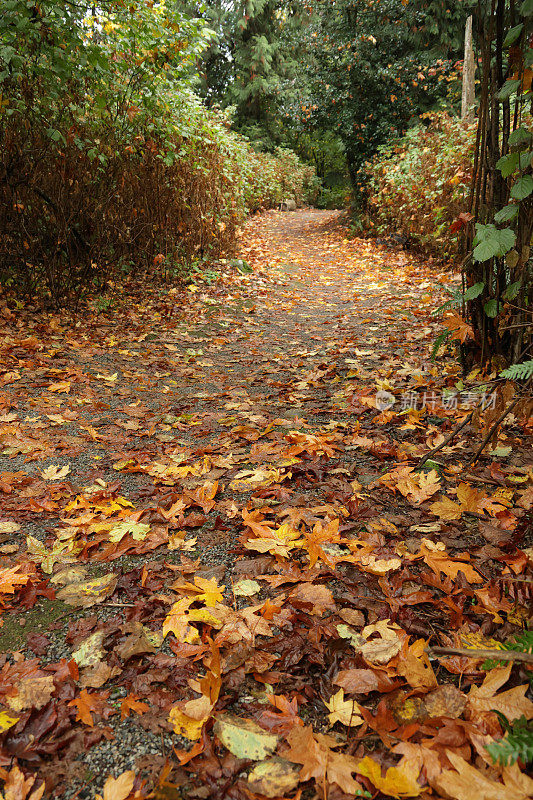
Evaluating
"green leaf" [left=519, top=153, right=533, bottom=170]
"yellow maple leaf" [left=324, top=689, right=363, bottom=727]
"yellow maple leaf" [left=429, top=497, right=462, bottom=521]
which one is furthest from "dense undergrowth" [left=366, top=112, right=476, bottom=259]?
"yellow maple leaf" [left=324, top=689, right=363, bottom=727]

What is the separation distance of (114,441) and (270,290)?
503 centimetres

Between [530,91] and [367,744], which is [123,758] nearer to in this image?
[367,744]

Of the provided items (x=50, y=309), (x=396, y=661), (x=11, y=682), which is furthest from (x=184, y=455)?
(x=50, y=309)

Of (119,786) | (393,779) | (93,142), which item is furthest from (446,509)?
(93,142)

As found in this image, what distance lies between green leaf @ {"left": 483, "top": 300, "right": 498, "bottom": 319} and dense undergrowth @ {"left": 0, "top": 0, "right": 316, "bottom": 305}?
13.8 feet

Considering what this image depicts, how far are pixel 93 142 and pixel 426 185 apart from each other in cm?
513

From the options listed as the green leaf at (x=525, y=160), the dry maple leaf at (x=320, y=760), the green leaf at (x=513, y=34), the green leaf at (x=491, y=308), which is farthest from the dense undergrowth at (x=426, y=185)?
the dry maple leaf at (x=320, y=760)

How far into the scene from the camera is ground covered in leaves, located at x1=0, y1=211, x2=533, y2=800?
115 cm

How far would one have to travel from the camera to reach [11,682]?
53.5 inches

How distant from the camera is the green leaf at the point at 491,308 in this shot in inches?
102

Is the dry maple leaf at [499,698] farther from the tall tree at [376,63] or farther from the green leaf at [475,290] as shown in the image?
the tall tree at [376,63]

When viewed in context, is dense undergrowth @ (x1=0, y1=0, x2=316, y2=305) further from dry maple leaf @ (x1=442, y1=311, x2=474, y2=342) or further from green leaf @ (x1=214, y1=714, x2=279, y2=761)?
green leaf @ (x1=214, y1=714, x2=279, y2=761)

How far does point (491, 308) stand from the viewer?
2.62 metres

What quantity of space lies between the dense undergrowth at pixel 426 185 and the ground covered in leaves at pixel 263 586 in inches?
161
